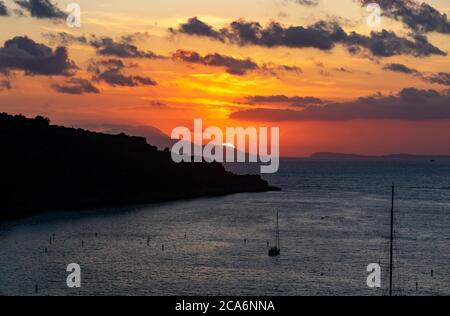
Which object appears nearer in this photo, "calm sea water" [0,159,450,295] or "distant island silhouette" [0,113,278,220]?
"calm sea water" [0,159,450,295]

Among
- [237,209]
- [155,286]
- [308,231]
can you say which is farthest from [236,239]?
[237,209]

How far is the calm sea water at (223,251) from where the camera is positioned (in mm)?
60312

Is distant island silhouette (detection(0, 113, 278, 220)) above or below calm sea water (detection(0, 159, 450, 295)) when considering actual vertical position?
above

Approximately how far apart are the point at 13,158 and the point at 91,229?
264ft

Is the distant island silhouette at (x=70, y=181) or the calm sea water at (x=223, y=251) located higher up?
the distant island silhouette at (x=70, y=181)

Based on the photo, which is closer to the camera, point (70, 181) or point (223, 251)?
point (223, 251)

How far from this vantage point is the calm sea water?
60312mm

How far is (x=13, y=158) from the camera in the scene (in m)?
175

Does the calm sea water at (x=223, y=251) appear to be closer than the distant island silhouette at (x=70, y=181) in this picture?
Yes

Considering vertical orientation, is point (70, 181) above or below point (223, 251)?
above

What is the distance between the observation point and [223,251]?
8012cm

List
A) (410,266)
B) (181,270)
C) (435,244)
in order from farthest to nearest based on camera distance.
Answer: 1. (435,244)
2. (410,266)
3. (181,270)
